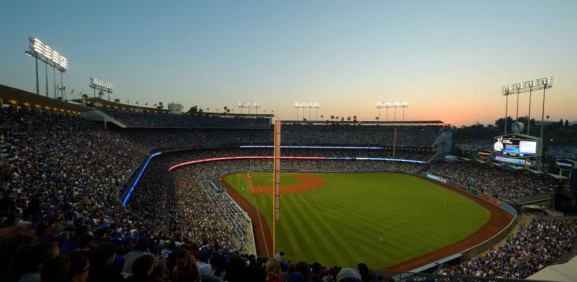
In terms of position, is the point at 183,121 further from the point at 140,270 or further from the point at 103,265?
the point at 140,270

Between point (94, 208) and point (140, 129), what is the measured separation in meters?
41.6

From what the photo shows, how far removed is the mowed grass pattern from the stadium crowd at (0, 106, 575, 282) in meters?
5.09

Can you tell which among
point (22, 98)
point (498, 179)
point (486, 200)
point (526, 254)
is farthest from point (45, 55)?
point (498, 179)

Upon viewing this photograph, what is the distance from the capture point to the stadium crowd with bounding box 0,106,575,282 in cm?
323

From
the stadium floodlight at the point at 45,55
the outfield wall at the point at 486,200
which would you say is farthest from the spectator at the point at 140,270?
the stadium floodlight at the point at 45,55

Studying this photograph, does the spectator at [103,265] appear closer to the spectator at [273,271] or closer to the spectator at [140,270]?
the spectator at [140,270]

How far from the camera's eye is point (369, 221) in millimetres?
27406

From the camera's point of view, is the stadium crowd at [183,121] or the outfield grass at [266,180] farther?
the stadium crowd at [183,121]

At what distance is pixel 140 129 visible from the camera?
50.6m

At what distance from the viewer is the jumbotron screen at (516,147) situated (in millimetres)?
34397

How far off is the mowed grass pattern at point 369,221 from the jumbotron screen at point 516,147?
349 inches

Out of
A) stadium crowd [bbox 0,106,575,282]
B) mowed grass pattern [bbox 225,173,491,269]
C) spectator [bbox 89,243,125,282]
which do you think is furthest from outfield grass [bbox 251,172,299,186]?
spectator [bbox 89,243,125,282]

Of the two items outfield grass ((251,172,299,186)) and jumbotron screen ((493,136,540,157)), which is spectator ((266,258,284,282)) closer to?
outfield grass ((251,172,299,186))

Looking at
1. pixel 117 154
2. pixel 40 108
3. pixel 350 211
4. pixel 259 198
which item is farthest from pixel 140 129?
pixel 350 211
